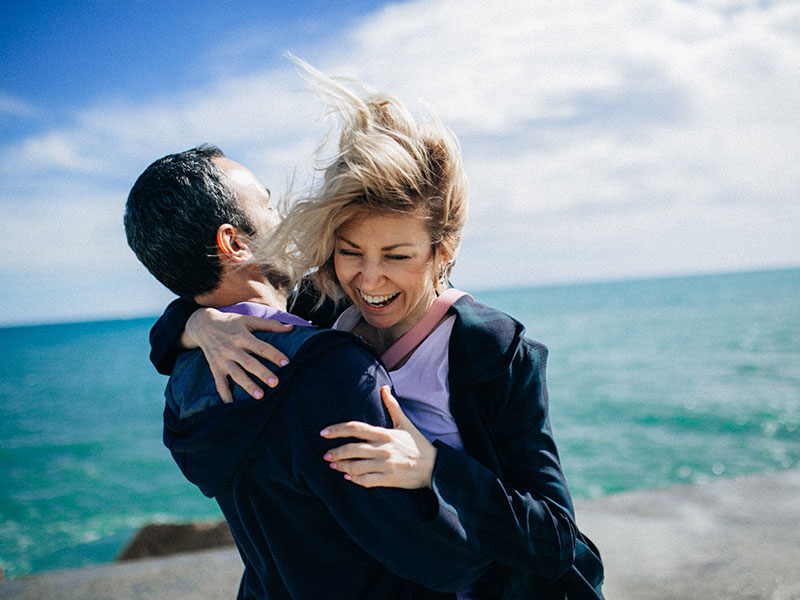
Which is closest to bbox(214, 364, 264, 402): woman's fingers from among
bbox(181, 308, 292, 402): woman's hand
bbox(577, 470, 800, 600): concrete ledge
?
bbox(181, 308, 292, 402): woman's hand

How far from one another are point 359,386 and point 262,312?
489mm

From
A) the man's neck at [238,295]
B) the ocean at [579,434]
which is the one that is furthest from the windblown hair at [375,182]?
the ocean at [579,434]

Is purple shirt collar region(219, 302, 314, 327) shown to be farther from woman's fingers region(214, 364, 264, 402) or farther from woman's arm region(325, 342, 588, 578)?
woman's arm region(325, 342, 588, 578)

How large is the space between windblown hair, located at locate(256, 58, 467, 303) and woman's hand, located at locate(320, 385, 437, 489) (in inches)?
22.0

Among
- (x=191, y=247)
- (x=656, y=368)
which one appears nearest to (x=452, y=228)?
(x=191, y=247)

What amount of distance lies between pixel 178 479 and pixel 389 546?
56.2 feet

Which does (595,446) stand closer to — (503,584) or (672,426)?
(672,426)

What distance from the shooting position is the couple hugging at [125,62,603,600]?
1.31 m

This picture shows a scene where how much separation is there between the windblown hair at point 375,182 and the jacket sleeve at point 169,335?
0.35 m

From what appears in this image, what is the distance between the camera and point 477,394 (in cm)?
161

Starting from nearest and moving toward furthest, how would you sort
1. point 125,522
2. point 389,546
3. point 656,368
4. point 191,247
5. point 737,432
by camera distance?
point 389,546, point 191,247, point 125,522, point 737,432, point 656,368

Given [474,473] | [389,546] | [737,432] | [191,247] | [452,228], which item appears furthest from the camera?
→ [737,432]

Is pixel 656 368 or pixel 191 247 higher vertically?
pixel 191 247

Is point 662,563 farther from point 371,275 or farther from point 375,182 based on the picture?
point 375,182
